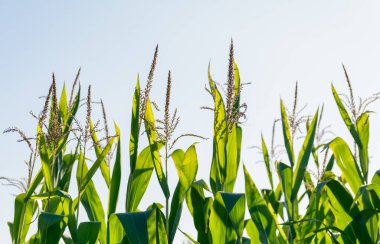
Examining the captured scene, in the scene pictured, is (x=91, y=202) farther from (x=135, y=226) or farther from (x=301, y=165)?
(x=301, y=165)

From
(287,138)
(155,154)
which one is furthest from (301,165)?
(155,154)

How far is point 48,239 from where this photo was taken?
2740 mm

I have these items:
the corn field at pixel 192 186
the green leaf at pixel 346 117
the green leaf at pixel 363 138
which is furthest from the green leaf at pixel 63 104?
the green leaf at pixel 363 138

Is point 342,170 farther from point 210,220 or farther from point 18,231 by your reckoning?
point 18,231

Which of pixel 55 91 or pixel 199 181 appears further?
pixel 55 91

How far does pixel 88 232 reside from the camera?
2742 millimetres

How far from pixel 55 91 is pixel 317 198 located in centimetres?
158

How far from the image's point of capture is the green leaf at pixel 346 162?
3.05m

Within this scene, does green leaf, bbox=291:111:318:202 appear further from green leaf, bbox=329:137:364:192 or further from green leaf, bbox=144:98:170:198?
green leaf, bbox=144:98:170:198

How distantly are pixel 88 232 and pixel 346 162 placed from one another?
4.93ft

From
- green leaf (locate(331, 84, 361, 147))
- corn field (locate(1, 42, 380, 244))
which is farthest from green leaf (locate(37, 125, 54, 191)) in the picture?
green leaf (locate(331, 84, 361, 147))

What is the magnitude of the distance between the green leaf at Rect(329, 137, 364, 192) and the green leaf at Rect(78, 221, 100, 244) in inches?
55.5

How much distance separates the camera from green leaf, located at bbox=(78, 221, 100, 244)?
273 centimetres

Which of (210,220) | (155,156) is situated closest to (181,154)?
(155,156)
